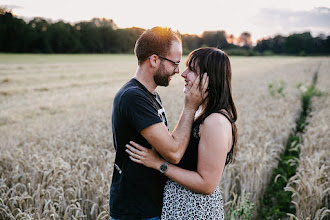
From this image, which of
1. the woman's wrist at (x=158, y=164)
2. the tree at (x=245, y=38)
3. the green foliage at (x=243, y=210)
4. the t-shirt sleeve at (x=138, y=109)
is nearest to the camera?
the t-shirt sleeve at (x=138, y=109)

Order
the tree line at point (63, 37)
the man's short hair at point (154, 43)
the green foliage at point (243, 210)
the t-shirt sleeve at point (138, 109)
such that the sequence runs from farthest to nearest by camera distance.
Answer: the tree line at point (63, 37) → the green foliage at point (243, 210) → the man's short hair at point (154, 43) → the t-shirt sleeve at point (138, 109)

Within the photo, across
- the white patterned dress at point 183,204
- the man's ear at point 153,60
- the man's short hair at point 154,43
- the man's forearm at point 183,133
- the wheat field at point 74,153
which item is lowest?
the wheat field at point 74,153

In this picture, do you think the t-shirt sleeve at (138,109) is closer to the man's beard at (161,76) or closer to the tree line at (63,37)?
the man's beard at (161,76)

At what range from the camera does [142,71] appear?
2.23m

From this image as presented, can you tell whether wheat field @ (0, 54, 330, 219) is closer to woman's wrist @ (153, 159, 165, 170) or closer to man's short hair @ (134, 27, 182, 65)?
woman's wrist @ (153, 159, 165, 170)

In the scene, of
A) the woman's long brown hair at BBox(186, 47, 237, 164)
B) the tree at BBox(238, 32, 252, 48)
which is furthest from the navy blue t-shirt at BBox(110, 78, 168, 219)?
the tree at BBox(238, 32, 252, 48)

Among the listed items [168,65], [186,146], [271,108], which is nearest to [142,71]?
[168,65]

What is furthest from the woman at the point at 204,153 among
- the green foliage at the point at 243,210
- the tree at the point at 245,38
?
the tree at the point at 245,38

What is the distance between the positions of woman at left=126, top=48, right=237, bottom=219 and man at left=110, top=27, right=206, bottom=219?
81mm

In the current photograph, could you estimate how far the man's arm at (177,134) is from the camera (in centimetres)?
190

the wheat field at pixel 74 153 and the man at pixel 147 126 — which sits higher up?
the man at pixel 147 126

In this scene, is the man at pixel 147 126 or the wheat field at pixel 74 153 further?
the wheat field at pixel 74 153

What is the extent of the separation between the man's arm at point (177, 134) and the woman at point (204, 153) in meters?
0.09

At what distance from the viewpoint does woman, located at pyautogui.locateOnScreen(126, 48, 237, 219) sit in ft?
6.32
